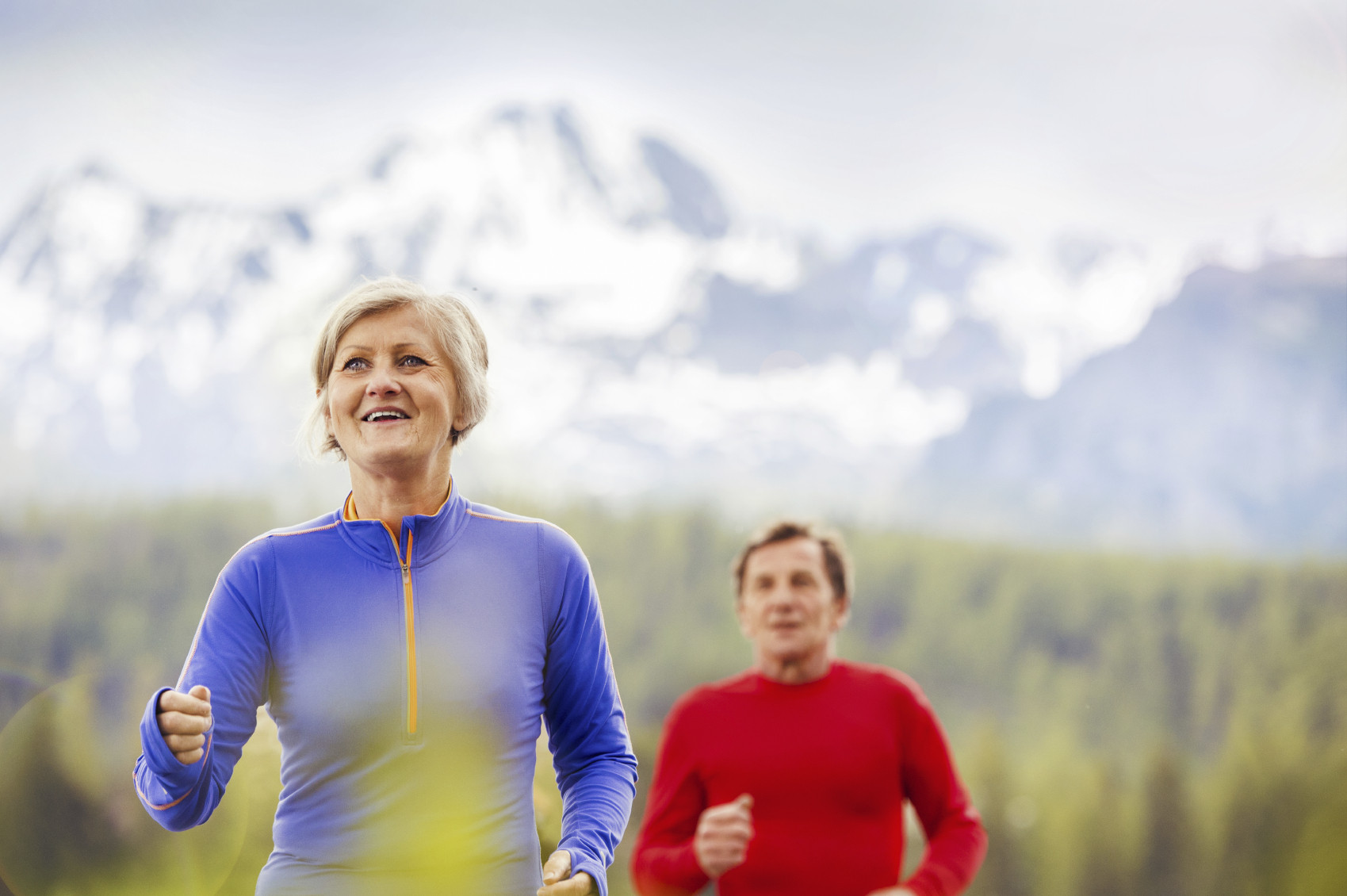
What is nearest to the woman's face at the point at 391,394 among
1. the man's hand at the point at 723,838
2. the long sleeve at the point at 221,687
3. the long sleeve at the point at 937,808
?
the long sleeve at the point at 221,687

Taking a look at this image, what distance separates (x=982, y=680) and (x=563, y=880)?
5.67m

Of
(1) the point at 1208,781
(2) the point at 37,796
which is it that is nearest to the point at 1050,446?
(1) the point at 1208,781

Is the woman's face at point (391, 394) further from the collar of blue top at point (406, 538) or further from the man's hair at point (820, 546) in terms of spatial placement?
the man's hair at point (820, 546)

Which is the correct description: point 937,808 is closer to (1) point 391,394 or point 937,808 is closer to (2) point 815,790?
(2) point 815,790

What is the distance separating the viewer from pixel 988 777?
570 cm

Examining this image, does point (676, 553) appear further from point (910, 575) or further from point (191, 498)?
point (191, 498)

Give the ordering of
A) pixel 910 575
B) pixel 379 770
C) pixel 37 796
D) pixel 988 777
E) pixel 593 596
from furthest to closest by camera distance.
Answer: pixel 910 575
pixel 988 777
pixel 37 796
pixel 593 596
pixel 379 770

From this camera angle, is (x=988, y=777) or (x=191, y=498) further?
(x=191, y=498)

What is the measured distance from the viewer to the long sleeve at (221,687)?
0.87 metres

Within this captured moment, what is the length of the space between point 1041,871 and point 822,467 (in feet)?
9.67

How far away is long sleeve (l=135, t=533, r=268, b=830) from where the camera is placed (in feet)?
2.85

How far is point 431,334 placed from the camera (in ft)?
3.32

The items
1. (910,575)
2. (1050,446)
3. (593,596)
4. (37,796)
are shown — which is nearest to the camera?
(593,596)

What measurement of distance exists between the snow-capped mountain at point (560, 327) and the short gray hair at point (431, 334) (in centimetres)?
579
